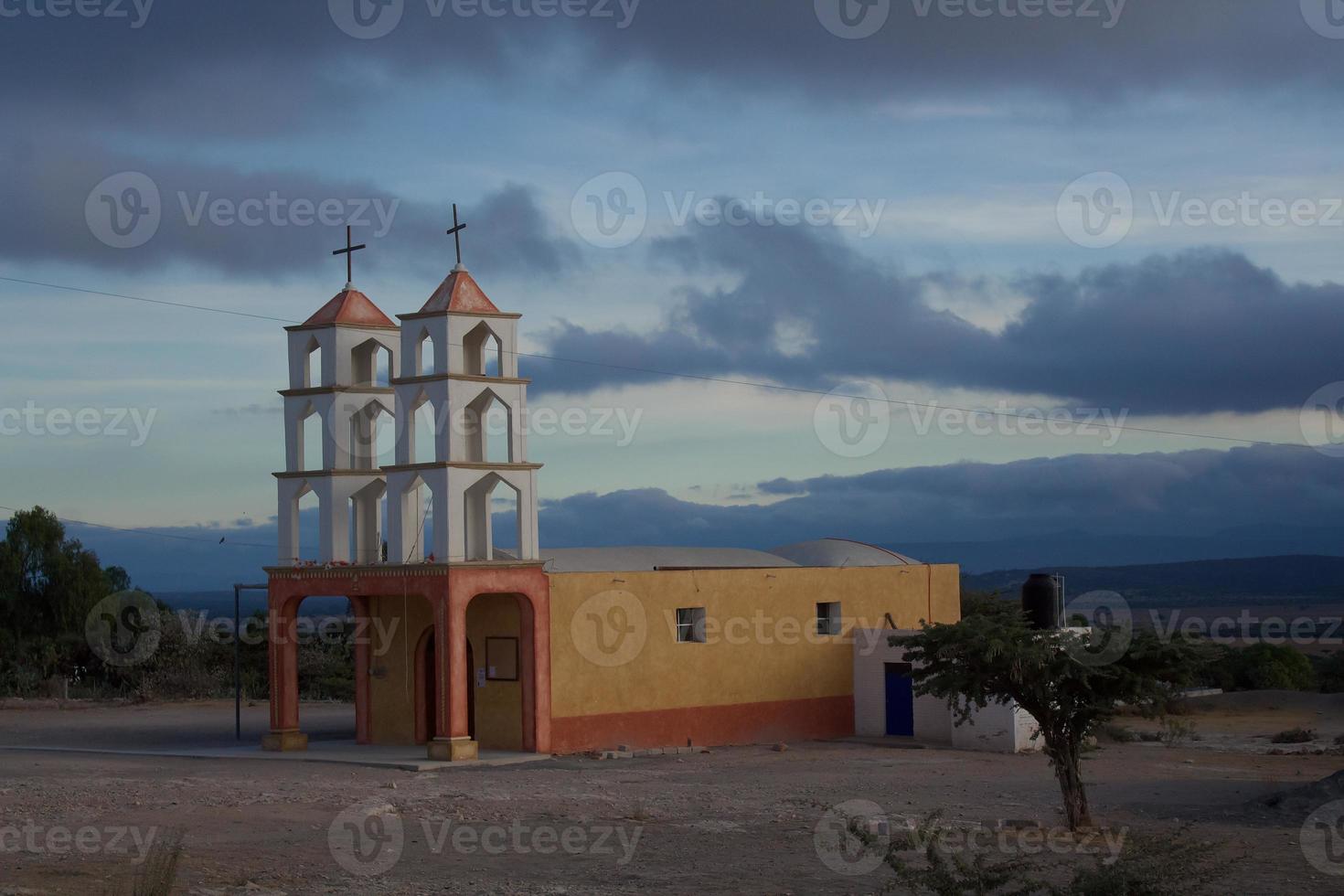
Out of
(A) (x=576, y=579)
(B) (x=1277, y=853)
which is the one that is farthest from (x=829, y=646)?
(B) (x=1277, y=853)

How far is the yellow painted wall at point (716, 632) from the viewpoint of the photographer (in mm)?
27031

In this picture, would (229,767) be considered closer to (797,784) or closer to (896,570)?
(797,784)

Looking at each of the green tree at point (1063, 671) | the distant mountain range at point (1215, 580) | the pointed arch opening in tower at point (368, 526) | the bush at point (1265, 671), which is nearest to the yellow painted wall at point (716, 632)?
the pointed arch opening in tower at point (368, 526)

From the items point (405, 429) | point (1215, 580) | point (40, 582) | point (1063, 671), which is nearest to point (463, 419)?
point (405, 429)

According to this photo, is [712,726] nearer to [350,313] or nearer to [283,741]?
[283,741]

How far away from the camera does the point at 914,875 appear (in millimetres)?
12453

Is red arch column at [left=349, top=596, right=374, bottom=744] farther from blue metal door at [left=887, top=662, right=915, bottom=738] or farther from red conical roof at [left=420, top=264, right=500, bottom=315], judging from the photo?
blue metal door at [left=887, top=662, right=915, bottom=738]

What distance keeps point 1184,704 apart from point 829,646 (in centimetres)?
1206

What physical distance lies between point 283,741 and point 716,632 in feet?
27.8

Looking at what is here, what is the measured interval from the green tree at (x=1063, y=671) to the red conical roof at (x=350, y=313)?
45.5 feet

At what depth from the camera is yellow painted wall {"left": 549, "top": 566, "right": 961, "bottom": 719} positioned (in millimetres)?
27031

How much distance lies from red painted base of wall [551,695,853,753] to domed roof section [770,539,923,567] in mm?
3332

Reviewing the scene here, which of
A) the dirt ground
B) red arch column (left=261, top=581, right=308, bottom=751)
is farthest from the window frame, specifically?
red arch column (left=261, top=581, right=308, bottom=751)

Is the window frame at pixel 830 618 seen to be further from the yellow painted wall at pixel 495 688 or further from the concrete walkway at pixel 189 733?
the concrete walkway at pixel 189 733
